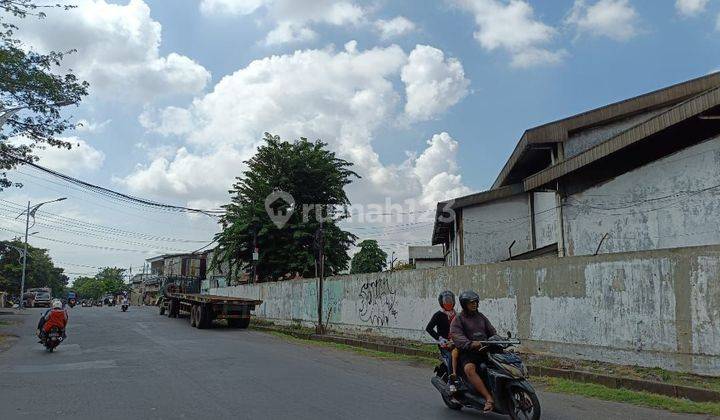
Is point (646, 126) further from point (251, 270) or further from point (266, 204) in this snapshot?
point (251, 270)

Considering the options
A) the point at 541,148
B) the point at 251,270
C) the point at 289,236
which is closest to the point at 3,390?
the point at 541,148

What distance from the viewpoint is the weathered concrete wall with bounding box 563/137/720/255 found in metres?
13.1

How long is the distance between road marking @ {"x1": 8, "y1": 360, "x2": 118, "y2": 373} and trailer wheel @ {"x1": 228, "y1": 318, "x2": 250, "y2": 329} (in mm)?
11657

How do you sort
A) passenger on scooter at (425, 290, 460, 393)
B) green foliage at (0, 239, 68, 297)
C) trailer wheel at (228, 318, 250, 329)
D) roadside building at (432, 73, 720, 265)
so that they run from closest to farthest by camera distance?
passenger on scooter at (425, 290, 460, 393)
roadside building at (432, 73, 720, 265)
trailer wheel at (228, 318, 250, 329)
green foliage at (0, 239, 68, 297)

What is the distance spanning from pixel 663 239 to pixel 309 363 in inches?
370

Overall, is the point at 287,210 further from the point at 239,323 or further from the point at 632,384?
the point at 632,384

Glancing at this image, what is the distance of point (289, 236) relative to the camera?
3056 centimetres

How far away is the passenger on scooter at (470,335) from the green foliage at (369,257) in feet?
174

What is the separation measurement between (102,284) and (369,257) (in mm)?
81329

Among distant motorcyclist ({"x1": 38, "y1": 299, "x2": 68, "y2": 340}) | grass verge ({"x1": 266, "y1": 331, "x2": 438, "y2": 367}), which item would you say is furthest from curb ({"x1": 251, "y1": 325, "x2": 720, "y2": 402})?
distant motorcyclist ({"x1": 38, "y1": 299, "x2": 68, "y2": 340})

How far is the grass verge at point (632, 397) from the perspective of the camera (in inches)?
284

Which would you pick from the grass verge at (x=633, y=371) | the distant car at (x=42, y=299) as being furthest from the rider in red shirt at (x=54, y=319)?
the distant car at (x=42, y=299)

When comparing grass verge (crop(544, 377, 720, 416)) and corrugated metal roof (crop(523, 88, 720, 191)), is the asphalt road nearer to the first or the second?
grass verge (crop(544, 377, 720, 416))

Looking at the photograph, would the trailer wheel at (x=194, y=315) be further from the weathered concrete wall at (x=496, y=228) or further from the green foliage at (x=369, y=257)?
the green foliage at (x=369, y=257)
